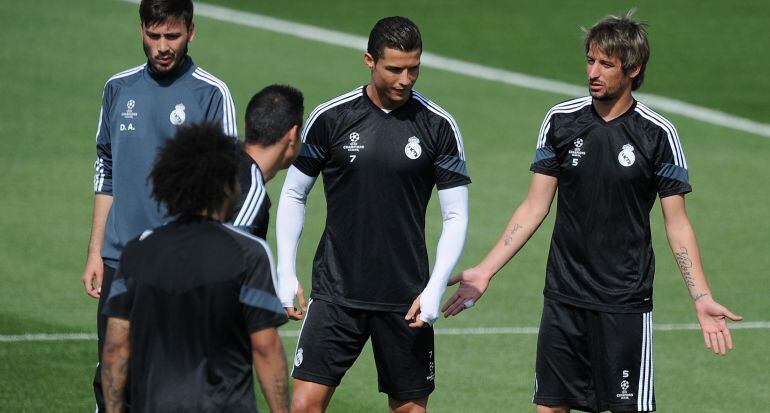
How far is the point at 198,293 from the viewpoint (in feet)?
17.7

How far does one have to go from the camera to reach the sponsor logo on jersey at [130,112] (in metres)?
7.47

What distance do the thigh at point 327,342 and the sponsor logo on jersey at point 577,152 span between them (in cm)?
144

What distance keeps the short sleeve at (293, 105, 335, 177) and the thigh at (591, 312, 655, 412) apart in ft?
5.76

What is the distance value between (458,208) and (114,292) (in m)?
2.59

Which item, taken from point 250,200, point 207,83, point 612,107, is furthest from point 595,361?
point 207,83

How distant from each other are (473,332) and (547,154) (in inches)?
168

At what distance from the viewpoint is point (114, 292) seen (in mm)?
5648

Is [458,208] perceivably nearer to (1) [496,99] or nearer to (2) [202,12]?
(1) [496,99]

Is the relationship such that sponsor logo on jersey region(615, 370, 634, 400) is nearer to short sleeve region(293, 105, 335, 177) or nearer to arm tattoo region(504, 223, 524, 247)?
arm tattoo region(504, 223, 524, 247)

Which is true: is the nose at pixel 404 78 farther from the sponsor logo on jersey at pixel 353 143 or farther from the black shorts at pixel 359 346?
the black shorts at pixel 359 346

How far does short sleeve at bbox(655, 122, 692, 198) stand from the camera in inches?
295

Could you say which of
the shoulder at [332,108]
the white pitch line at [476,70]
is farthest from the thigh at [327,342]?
the white pitch line at [476,70]

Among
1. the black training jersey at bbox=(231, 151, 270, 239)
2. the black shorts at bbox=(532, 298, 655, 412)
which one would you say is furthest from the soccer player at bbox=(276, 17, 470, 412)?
the black training jersey at bbox=(231, 151, 270, 239)

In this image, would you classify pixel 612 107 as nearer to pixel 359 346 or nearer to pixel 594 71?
pixel 594 71
